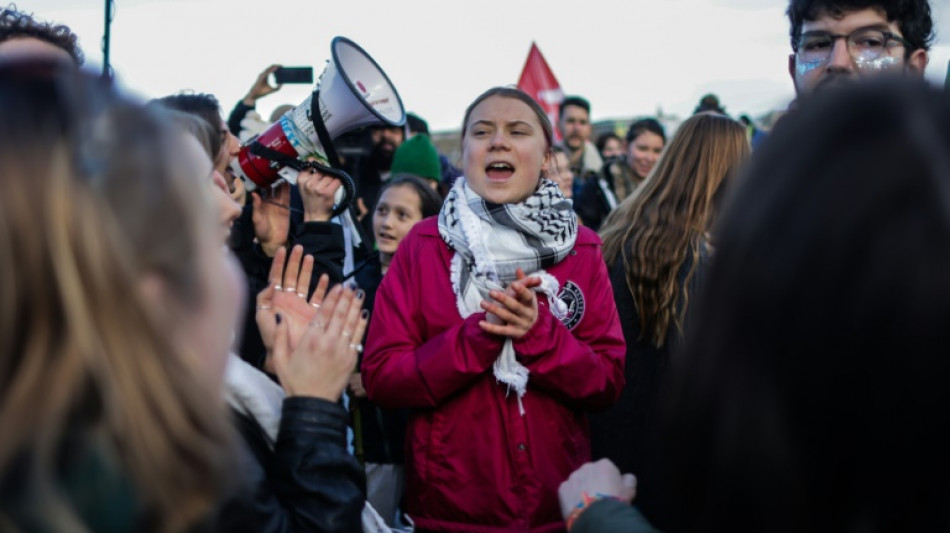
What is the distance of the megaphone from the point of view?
3479mm

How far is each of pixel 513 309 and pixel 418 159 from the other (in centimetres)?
392

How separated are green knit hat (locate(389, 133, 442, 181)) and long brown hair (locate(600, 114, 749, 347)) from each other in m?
2.91

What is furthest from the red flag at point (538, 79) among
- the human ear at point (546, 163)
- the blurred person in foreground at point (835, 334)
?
the blurred person in foreground at point (835, 334)

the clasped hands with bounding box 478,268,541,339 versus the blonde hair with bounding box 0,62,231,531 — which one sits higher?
the blonde hair with bounding box 0,62,231,531

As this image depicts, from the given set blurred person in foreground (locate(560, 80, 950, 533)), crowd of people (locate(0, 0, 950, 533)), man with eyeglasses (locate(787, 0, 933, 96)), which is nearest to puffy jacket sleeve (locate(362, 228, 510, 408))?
crowd of people (locate(0, 0, 950, 533))

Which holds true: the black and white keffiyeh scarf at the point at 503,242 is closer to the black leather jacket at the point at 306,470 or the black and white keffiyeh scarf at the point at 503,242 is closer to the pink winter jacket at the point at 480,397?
the pink winter jacket at the point at 480,397

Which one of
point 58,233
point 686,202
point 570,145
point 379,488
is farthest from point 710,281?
point 570,145

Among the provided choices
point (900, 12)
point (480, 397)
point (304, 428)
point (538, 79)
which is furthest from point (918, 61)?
point (538, 79)

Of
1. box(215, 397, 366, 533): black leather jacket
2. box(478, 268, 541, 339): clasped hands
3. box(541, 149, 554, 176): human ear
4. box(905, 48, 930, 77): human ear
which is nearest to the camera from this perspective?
box(215, 397, 366, 533): black leather jacket

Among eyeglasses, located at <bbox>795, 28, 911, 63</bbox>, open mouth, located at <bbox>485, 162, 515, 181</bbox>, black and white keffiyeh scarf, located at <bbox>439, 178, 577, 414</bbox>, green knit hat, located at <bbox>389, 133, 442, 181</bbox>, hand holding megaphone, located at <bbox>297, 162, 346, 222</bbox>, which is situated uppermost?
eyeglasses, located at <bbox>795, 28, 911, 63</bbox>

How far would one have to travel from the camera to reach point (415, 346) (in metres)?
3.04

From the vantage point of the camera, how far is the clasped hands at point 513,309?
277 cm

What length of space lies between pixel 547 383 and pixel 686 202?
1.13m

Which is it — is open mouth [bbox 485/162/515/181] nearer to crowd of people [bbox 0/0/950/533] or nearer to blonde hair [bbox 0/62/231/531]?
crowd of people [bbox 0/0/950/533]
